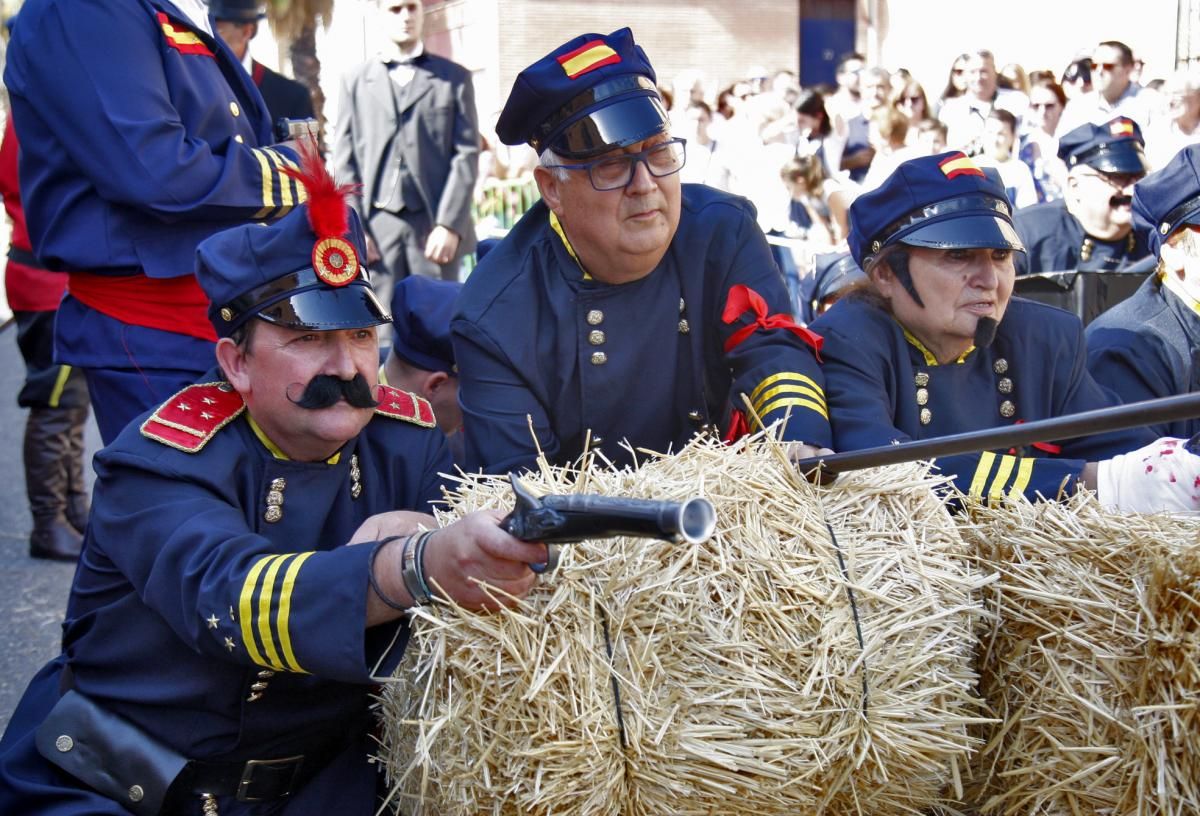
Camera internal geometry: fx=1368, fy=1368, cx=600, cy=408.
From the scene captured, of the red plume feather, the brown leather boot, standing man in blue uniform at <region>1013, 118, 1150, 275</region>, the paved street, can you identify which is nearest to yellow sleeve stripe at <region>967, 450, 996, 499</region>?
the red plume feather

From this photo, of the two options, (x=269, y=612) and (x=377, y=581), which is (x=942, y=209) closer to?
(x=377, y=581)

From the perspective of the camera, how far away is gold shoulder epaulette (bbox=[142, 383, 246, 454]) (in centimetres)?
251

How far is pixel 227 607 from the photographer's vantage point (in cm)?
223

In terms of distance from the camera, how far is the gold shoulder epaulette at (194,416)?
2.51 m

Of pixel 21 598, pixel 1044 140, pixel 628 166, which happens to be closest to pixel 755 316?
pixel 628 166

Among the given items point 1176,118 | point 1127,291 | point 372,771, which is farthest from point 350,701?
point 1176,118

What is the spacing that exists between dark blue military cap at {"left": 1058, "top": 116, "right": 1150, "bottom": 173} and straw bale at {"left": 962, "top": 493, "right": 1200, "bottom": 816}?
12.3ft

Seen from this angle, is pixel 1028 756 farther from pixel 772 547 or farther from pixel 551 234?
pixel 551 234

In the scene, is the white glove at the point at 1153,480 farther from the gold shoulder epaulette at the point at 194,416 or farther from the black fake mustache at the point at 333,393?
the gold shoulder epaulette at the point at 194,416

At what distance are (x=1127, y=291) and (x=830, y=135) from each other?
6525 millimetres

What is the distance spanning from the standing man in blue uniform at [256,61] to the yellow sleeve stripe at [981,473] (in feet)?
8.01

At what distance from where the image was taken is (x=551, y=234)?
10.6 ft

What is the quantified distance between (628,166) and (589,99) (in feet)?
0.54

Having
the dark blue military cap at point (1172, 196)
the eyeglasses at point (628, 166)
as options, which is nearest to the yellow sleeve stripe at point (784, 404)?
the eyeglasses at point (628, 166)
